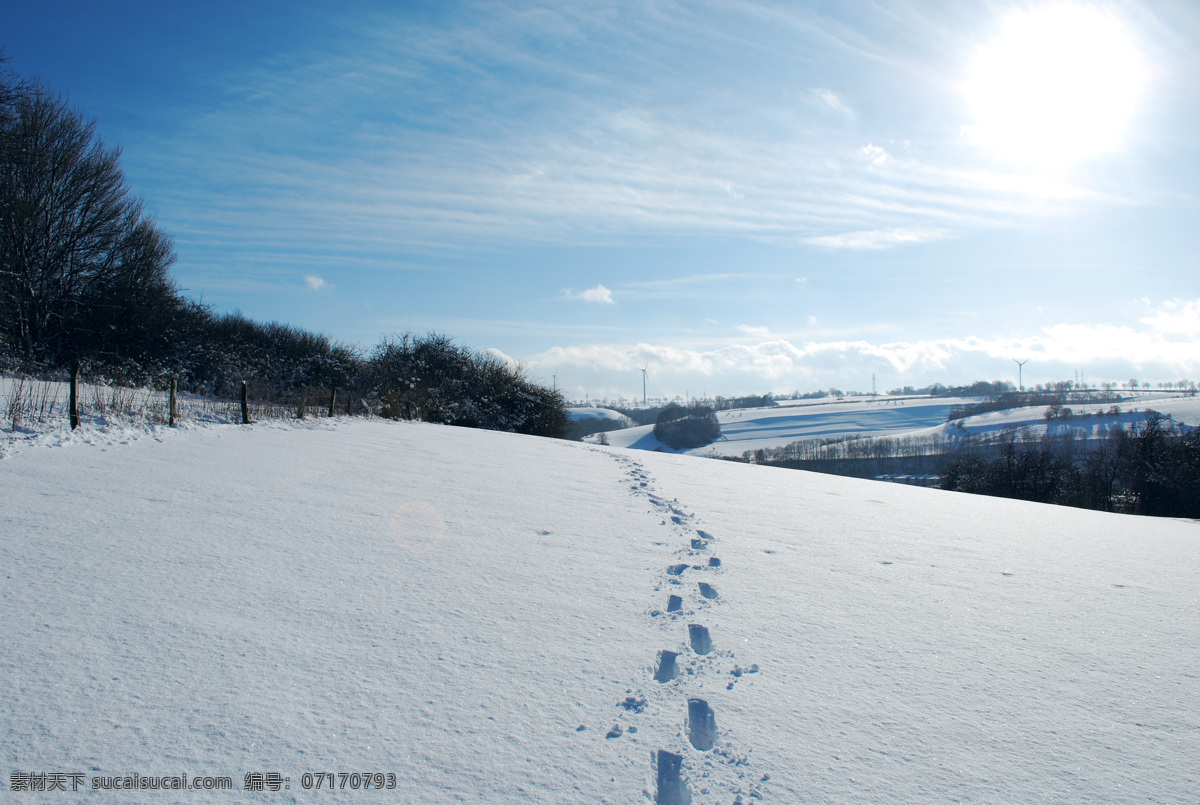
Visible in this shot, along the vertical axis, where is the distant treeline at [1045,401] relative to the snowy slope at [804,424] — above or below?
above

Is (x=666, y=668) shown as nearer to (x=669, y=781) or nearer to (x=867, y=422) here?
(x=669, y=781)

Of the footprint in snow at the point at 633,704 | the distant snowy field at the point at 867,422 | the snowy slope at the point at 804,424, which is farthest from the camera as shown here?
the snowy slope at the point at 804,424

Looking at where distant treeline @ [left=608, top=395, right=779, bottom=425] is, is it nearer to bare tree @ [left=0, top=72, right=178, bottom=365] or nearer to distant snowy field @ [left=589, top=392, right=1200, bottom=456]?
distant snowy field @ [left=589, top=392, right=1200, bottom=456]

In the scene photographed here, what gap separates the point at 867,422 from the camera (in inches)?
3976

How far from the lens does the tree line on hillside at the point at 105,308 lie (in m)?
14.1

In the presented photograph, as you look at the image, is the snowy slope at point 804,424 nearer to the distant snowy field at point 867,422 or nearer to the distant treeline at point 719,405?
the distant snowy field at point 867,422

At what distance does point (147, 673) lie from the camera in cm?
231

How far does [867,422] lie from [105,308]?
103455 mm

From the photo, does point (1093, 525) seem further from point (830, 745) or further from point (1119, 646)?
point (830, 745)

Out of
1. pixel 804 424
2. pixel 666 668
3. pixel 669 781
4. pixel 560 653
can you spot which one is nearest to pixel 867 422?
pixel 804 424

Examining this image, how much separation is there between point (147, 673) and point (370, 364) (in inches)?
937

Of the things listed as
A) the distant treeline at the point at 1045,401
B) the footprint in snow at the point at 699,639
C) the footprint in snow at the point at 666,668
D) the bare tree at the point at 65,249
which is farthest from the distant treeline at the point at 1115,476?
the distant treeline at the point at 1045,401

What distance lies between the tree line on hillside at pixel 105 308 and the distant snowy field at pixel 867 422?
50673 mm

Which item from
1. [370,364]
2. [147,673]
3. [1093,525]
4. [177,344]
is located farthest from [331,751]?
[370,364]
